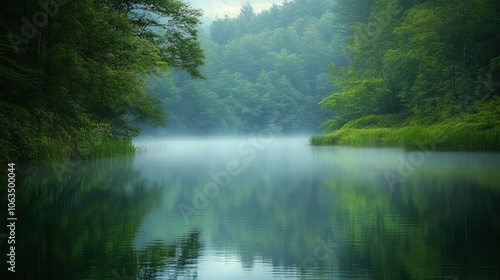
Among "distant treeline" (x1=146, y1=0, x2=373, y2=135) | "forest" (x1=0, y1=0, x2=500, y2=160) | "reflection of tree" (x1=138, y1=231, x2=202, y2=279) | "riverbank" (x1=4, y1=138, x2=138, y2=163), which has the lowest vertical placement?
"reflection of tree" (x1=138, y1=231, x2=202, y2=279)

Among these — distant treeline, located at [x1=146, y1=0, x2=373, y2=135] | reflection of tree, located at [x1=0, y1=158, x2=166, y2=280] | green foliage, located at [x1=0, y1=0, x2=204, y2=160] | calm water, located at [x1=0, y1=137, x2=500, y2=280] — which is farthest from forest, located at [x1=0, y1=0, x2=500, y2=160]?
calm water, located at [x1=0, y1=137, x2=500, y2=280]

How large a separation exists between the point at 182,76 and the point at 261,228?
77.8 meters

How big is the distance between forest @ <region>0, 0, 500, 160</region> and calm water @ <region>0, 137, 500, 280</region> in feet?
15.5

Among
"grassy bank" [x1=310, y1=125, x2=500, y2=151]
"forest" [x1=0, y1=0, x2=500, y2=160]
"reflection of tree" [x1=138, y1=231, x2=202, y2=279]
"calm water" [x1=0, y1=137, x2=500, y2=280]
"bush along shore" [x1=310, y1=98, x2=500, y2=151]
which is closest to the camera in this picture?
"reflection of tree" [x1=138, y1=231, x2=202, y2=279]

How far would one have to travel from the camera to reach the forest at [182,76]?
76.2ft

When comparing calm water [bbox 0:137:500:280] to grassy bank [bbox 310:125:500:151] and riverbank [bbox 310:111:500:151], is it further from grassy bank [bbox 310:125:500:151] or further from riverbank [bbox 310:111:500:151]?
riverbank [bbox 310:111:500:151]

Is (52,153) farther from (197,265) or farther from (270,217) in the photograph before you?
(197,265)

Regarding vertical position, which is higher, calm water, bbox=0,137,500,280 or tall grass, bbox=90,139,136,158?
tall grass, bbox=90,139,136,158

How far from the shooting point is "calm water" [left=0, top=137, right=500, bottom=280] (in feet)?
24.2

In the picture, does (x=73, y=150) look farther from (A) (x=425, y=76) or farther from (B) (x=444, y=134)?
(A) (x=425, y=76)

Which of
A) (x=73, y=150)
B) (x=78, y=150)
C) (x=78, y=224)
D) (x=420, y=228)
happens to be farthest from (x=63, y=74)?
(x=420, y=228)

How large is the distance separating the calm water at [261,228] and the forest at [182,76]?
4.74m

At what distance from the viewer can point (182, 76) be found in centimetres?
8669

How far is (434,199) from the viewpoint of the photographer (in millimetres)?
13258
